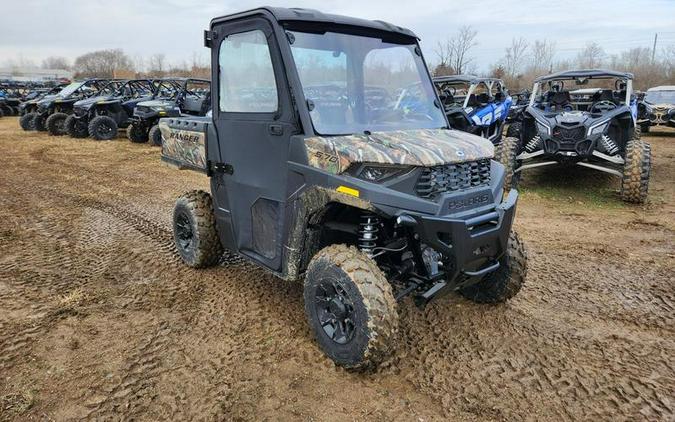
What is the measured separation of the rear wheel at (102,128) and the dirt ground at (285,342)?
988 centimetres

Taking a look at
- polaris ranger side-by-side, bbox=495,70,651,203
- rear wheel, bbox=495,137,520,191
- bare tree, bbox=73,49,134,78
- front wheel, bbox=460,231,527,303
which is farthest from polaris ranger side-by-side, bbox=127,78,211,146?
bare tree, bbox=73,49,134,78

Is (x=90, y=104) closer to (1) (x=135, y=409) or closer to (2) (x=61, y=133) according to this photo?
(2) (x=61, y=133)

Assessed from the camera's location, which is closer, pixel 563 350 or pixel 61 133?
pixel 563 350

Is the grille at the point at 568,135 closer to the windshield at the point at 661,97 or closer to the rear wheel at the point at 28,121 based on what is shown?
the windshield at the point at 661,97

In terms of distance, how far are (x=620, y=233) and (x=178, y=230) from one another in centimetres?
525

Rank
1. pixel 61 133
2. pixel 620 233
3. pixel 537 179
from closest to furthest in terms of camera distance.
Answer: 1. pixel 620 233
2. pixel 537 179
3. pixel 61 133

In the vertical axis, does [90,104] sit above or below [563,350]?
above

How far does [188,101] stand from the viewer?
1358 cm

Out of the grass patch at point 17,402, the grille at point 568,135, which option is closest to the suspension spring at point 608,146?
the grille at point 568,135

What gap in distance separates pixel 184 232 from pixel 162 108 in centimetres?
1017

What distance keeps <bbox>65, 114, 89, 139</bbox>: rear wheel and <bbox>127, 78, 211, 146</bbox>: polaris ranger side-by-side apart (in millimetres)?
1958

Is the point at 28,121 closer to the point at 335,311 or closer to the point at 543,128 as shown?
the point at 543,128

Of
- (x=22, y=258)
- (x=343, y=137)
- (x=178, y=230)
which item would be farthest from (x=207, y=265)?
(x=343, y=137)

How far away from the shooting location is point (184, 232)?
4801 mm
